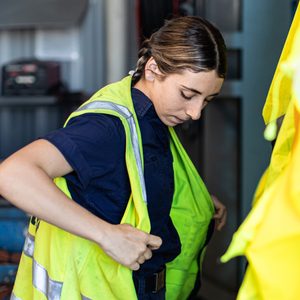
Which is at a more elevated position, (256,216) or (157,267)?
(256,216)

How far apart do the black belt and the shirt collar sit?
0.43 m

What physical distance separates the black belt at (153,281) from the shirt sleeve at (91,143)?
32 centimetres

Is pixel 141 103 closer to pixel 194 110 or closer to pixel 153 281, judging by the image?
pixel 194 110

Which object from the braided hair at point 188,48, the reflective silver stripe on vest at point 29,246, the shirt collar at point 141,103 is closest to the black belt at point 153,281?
the reflective silver stripe on vest at point 29,246

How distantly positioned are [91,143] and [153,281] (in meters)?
0.46

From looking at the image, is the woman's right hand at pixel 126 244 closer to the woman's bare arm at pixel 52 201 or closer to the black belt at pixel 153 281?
the woman's bare arm at pixel 52 201

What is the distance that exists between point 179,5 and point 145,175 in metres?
1.65

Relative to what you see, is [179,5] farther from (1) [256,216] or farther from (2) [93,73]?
(1) [256,216]

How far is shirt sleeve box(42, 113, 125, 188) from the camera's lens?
1.43 metres

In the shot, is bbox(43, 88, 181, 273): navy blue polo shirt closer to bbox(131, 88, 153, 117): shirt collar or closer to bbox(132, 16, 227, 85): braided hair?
bbox(131, 88, 153, 117): shirt collar

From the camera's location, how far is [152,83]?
1.68 metres

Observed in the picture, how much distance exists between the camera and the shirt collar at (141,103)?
1658 mm

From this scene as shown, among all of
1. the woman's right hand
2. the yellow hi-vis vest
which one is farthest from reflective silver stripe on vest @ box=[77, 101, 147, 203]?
the woman's right hand

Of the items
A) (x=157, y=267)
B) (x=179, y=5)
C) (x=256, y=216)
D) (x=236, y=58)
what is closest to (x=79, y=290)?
(x=157, y=267)
